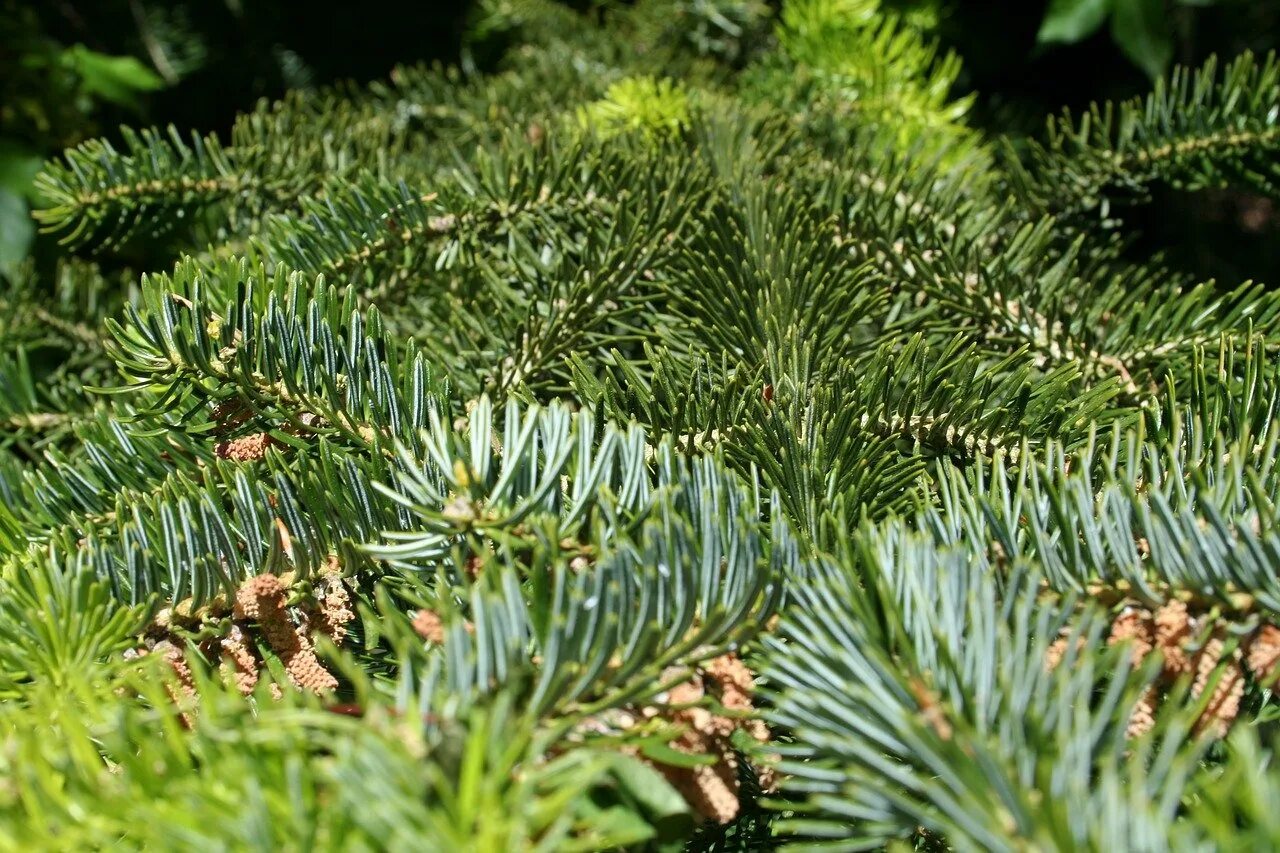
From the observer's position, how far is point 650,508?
11.4 inches

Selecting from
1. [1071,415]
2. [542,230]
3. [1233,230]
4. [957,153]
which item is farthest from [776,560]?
[1233,230]

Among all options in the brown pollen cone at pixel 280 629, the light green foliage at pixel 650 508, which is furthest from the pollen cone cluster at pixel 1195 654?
the brown pollen cone at pixel 280 629

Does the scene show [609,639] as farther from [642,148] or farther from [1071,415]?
[642,148]

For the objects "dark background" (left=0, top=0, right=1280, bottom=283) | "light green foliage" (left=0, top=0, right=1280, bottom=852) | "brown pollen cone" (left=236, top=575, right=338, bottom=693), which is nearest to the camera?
"light green foliage" (left=0, top=0, right=1280, bottom=852)

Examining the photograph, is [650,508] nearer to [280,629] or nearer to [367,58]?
[280,629]

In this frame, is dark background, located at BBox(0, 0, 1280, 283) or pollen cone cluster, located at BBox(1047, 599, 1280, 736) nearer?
pollen cone cluster, located at BBox(1047, 599, 1280, 736)

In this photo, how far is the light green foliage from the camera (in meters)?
0.22

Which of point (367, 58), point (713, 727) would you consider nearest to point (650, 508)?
point (713, 727)

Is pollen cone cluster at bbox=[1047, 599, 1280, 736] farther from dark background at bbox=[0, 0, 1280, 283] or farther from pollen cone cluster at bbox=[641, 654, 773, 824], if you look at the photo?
dark background at bbox=[0, 0, 1280, 283]

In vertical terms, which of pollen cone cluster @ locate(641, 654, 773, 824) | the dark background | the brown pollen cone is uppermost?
the dark background

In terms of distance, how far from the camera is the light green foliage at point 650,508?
0.22 metres

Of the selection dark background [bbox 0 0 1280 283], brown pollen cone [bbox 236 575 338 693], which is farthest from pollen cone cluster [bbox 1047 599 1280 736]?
dark background [bbox 0 0 1280 283]

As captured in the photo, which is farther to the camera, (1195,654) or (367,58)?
(367,58)

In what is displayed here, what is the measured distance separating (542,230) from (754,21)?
0.52 m
